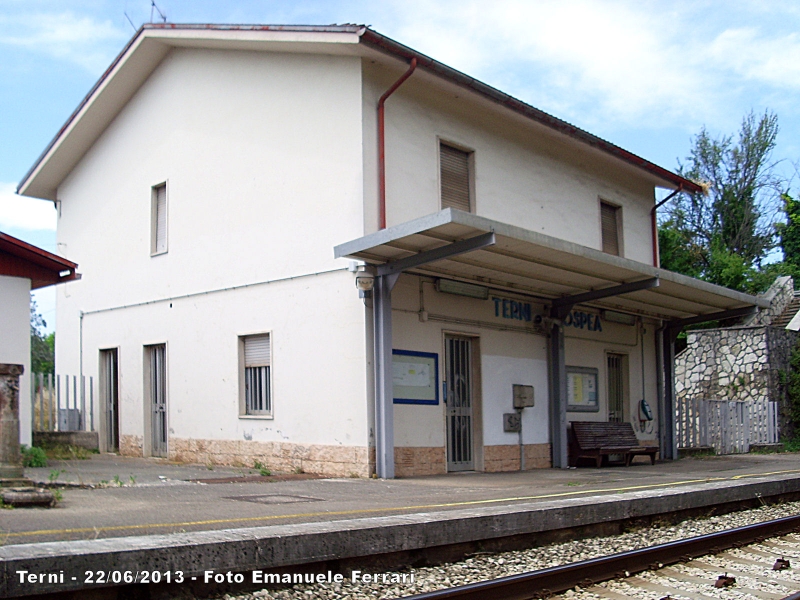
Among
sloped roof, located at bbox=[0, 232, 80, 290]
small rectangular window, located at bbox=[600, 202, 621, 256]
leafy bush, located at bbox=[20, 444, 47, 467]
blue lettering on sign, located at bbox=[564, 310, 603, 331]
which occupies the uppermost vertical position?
small rectangular window, located at bbox=[600, 202, 621, 256]

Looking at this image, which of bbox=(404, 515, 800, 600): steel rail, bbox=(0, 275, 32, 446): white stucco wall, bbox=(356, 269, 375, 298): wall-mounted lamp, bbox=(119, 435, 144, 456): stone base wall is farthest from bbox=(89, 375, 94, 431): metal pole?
bbox=(404, 515, 800, 600): steel rail

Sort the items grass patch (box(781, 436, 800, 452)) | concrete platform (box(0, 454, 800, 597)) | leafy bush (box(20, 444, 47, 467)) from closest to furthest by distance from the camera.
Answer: concrete platform (box(0, 454, 800, 597)), leafy bush (box(20, 444, 47, 467)), grass patch (box(781, 436, 800, 452))

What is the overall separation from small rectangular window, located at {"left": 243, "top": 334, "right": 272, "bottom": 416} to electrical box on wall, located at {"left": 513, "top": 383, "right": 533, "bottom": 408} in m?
4.15

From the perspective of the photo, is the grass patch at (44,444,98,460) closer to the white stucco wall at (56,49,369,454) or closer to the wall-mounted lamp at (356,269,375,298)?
the white stucco wall at (56,49,369,454)

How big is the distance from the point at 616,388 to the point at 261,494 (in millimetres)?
9933

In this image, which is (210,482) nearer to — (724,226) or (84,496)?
(84,496)

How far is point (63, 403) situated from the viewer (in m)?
17.3

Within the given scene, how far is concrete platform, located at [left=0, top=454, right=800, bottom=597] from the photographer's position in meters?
5.34

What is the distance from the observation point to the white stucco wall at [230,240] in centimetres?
1238

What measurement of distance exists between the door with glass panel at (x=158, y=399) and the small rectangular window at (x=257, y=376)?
257 cm

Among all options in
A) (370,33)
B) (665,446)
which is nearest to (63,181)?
(370,33)

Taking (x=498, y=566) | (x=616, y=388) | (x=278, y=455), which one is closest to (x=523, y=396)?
(x=616, y=388)

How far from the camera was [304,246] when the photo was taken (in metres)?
12.9

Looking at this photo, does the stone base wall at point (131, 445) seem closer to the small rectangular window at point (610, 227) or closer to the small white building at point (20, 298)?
the small white building at point (20, 298)
